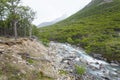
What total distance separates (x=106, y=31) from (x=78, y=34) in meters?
16.0

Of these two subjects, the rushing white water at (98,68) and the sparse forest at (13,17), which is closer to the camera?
the rushing white water at (98,68)

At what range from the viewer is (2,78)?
2173 centimetres

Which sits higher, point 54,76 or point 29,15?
point 29,15

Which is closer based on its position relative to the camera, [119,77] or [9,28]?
[119,77]

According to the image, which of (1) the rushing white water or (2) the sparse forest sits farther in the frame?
(2) the sparse forest


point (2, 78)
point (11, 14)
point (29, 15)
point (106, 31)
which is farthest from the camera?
point (106, 31)

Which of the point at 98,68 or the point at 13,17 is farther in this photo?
the point at 13,17

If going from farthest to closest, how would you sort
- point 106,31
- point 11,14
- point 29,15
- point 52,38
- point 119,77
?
point 52,38
point 106,31
point 29,15
point 11,14
point 119,77

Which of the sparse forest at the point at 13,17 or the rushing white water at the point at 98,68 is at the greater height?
the sparse forest at the point at 13,17

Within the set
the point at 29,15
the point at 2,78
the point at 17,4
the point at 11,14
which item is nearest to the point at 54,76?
the point at 2,78

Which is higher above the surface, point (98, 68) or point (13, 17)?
point (13, 17)

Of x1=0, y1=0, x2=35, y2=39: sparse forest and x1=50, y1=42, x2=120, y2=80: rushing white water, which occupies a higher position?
x1=0, y1=0, x2=35, y2=39: sparse forest

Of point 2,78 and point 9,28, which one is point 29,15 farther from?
point 2,78

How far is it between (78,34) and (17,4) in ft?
255
